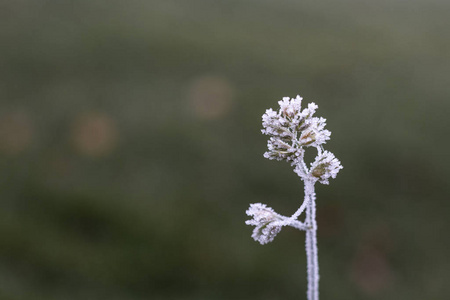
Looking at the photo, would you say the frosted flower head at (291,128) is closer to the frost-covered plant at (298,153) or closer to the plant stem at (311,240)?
the frost-covered plant at (298,153)

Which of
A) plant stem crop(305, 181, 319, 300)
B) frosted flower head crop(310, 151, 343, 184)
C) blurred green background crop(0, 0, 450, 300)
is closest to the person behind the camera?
→ plant stem crop(305, 181, 319, 300)

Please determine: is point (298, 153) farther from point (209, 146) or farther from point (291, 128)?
point (209, 146)

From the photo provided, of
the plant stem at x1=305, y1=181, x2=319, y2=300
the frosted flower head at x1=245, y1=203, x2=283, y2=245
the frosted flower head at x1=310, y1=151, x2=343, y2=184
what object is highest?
the frosted flower head at x1=310, y1=151, x2=343, y2=184

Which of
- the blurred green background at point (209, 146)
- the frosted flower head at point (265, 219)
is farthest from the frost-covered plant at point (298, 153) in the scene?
the blurred green background at point (209, 146)

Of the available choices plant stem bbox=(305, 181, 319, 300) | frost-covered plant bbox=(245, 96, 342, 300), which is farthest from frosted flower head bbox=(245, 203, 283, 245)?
plant stem bbox=(305, 181, 319, 300)

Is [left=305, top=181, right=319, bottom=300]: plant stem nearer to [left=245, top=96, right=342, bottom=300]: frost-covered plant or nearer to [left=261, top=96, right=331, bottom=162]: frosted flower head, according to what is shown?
[left=245, top=96, right=342, bottom=300]: frost-covered plant

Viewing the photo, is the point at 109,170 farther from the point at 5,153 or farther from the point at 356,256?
the point at 356,256
